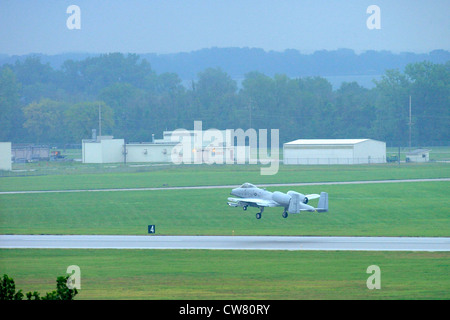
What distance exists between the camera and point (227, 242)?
4309 centimetres

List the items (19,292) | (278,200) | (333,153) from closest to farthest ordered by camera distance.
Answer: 1. (19,292)
2. (278,200)
3. (333,153)

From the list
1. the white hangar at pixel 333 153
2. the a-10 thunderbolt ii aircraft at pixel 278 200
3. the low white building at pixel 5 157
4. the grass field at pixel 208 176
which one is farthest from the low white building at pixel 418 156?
the a-10 thunderbolt ii aircraft at pixel 278 200

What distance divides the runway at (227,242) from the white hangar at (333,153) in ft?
244

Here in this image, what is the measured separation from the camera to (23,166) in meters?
123

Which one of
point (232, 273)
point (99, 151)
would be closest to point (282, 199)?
point (232, 273)

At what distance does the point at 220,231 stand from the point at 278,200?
6737 mm

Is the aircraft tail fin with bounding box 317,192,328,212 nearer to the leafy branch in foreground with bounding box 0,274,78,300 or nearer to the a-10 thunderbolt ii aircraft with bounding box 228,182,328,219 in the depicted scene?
the a-10 thunderbolt ii aircraft with bounding box 228,182,328,219

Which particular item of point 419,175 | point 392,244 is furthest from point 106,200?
point 419,175

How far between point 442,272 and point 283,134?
158864 mm

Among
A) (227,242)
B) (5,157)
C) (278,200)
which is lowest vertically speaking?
(227,242)

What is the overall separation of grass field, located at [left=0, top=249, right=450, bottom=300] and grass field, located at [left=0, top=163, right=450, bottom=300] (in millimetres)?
54

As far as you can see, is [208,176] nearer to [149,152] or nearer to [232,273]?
[149,152]

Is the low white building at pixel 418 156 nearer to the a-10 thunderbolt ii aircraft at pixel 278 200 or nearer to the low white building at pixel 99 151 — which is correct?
the low white building at pixel 99 151

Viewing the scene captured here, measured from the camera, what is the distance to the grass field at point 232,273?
93.6 feet
